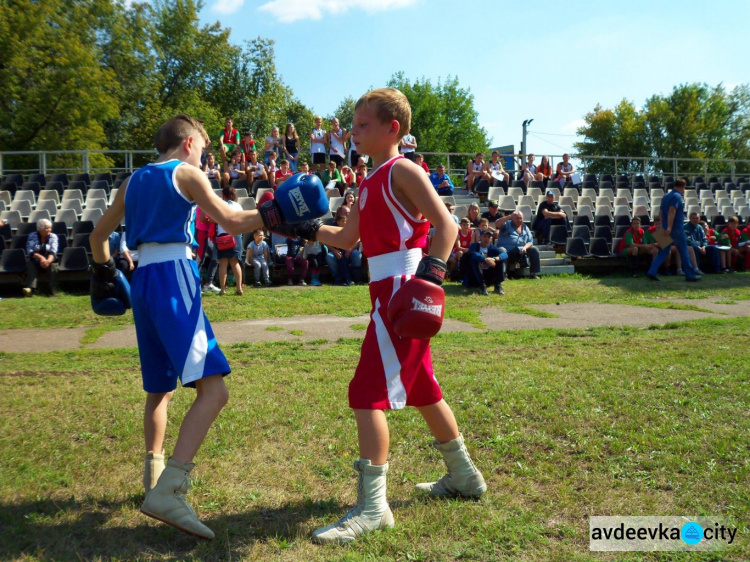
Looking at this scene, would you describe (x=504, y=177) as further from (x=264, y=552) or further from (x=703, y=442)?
(x=264, y=552)

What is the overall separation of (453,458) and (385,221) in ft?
3.99

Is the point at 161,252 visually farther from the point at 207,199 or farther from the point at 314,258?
the point at 314,258

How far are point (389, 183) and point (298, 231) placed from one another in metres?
0.57

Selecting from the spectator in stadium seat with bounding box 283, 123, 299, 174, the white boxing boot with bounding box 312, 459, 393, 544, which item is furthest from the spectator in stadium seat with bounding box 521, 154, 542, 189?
the white boxing boot with bounding box 312, 459, 393, 544

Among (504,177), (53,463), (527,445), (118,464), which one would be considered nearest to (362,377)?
(527,445)

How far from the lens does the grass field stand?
8.93 ft

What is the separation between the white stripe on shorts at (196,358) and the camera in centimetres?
280

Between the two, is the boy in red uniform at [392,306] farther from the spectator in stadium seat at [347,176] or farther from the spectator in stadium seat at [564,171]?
the spectator in stadium seat at [564,171]

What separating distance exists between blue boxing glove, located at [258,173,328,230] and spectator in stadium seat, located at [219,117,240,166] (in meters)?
13.8

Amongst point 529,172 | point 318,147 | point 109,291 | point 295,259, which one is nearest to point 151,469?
point 109,291

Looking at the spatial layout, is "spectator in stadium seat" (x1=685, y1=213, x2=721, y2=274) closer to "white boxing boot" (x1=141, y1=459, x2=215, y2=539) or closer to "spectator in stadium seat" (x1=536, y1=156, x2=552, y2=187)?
"spectator in stadium seat" (x1=536, y1=156, x2=552, y2=187)

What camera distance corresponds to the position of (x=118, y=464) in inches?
141

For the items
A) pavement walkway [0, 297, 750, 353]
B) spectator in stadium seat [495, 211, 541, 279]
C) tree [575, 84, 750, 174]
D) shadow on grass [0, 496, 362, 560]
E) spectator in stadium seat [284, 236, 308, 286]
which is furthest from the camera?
tree [575, 84, 750, 174]

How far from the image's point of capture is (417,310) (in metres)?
2.67
